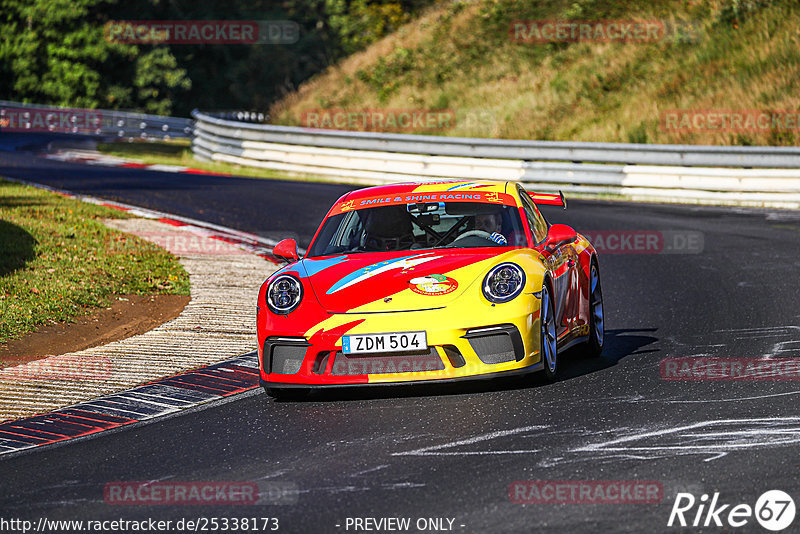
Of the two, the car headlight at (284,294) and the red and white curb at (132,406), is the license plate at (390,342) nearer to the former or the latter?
the car headlight at (284,294)

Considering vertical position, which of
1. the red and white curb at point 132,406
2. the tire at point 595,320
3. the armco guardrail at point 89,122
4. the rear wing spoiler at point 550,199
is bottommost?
the red and white curb at point 132,406

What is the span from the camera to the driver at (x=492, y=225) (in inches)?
334

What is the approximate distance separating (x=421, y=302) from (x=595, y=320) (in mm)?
2076

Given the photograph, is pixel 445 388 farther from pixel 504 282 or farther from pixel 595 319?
pixel 595 319

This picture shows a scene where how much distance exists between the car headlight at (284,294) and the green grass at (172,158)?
18225mm

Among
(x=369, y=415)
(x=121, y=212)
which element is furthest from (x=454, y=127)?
(x=369, y=415)

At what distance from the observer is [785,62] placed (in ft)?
89.4

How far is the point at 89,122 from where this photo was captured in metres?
43.9

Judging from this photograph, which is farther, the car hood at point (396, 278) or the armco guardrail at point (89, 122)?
the armco guardrail at point (89, 122)

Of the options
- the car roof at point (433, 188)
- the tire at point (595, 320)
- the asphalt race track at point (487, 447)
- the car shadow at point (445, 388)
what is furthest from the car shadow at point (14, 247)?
the tire at point (595, 320)

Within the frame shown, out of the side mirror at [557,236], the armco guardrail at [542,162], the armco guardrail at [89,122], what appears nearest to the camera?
the side mirror at [557,236]

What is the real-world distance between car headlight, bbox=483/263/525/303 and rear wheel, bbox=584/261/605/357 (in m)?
1.49

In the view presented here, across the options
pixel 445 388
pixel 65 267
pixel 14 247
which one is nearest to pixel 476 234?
pixel 445 388

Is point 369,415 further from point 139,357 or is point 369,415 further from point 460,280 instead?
point 139,357
